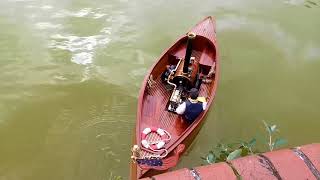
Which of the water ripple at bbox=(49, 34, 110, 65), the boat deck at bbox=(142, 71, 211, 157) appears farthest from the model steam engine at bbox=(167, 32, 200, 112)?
the water ripple at bbox=(49, 34, 110, 65)

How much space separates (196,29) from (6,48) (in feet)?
13.5

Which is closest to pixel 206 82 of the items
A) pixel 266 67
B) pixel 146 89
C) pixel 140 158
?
pixel 146 89

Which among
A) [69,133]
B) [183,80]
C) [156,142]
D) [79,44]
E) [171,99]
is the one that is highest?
[183,80]

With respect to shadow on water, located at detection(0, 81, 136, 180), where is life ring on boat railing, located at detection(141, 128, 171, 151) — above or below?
above

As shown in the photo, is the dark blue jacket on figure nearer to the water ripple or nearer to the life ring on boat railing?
the life ring on boat railing

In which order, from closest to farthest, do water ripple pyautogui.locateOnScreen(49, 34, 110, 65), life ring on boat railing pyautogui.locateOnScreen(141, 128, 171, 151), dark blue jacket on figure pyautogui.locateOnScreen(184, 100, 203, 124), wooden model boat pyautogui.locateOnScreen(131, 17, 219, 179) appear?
wooden model boat pyautogui.locateOnScreen(131, 17, 219, 179) < life ring on boat railing pyautogui.locateOnScreen(141, 128, 171, 151) < dark blue jacket on figure pyautogui.locateOnScreen(184, 100, 203, 124) < water ripple pyautogui.locateOnScreen(49, 34, 110, 65)

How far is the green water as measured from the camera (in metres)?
6.86

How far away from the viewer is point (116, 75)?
846cm

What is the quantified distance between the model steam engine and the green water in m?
0.76

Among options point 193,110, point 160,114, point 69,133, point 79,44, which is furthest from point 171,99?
point 79,44

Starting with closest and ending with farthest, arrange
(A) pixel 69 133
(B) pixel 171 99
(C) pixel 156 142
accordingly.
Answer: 1. (C) pixel 156 142
2. (B) pixel 171 99
3. (A) pixel 69 133

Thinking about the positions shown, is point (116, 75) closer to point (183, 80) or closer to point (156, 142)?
point (183, 80)

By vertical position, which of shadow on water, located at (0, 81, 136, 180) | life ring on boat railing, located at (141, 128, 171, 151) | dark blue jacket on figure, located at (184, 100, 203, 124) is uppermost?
dark blue jacket on figure, located at (184, 100, 203, 124)

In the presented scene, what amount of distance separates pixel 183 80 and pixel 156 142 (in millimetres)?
1554
